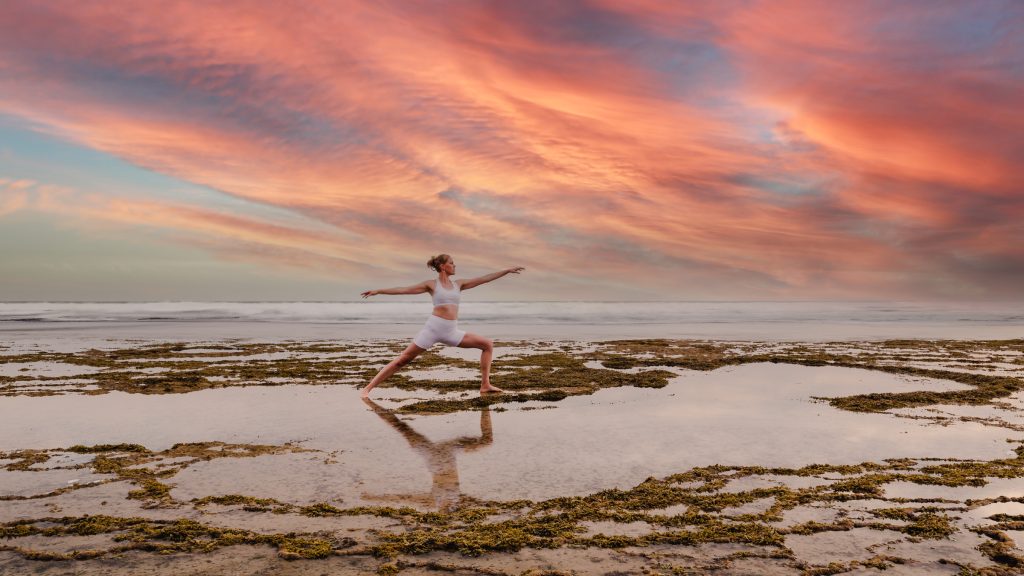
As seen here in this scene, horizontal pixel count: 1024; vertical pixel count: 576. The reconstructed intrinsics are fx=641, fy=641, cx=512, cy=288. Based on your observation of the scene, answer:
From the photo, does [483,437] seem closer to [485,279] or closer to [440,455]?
[440,455]

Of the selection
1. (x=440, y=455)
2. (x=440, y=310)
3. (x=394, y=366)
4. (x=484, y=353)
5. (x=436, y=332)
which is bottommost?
(x=440, y=455)

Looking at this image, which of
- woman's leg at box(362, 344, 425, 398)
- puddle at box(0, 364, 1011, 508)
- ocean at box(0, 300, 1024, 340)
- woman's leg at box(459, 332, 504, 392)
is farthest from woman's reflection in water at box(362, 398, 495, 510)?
ocean at box(0, 300, 1024, 340)

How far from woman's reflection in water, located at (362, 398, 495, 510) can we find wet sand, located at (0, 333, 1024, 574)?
35 millimetres

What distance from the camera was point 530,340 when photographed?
88.1 feet

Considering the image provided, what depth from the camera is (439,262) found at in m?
12.0

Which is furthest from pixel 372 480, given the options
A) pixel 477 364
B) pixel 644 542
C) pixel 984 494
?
pixel 477 364

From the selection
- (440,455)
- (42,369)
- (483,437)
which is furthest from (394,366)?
(42,369)

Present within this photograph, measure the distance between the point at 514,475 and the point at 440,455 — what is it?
1.23 m

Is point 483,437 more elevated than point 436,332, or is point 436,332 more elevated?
point 436,332

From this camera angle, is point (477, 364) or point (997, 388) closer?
point (997, 388)

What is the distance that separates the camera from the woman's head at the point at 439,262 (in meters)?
11.9

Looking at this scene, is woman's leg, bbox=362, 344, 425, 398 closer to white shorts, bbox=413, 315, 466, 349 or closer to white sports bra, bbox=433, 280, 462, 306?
white shorts, bbox=413, 315, 466, 349

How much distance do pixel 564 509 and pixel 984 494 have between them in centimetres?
384

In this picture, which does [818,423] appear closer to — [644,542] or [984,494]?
[984,494]
